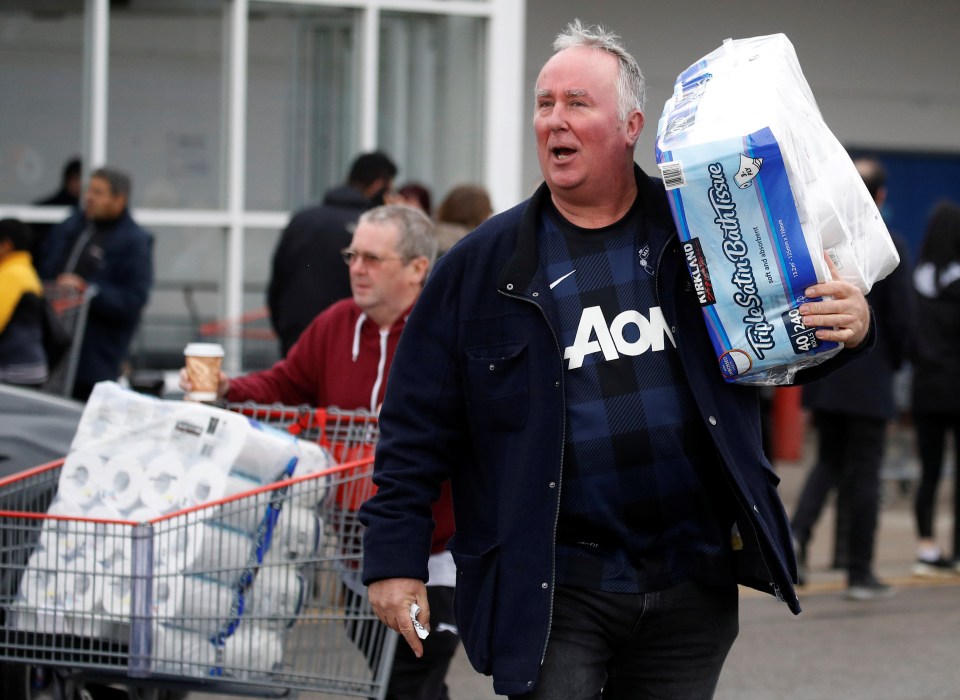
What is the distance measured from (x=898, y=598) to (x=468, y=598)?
569 cm

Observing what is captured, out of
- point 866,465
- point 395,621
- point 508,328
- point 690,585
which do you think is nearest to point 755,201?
point 508,328

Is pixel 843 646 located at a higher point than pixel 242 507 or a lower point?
lower

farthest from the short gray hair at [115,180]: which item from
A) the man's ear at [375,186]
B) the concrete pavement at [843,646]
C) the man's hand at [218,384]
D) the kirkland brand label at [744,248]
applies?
the kirkland brand label at [744,248]

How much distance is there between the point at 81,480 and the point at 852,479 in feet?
17.3

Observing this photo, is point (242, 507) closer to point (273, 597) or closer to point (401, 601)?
point (273, 597)

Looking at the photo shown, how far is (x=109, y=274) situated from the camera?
9.11 m

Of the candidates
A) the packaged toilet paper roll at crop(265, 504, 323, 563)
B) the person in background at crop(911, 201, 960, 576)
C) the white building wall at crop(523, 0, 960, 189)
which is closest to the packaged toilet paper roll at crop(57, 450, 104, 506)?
the packaged toilet paper roll at crop(265, 504, 323, 563)

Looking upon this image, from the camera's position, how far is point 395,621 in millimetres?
3309

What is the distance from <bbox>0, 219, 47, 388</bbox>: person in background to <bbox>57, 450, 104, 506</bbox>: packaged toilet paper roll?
14.0ft

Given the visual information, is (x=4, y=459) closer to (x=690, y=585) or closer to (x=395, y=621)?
(x=395, y=621)

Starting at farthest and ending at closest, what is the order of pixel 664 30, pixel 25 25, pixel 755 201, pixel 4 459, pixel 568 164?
pixel 664 30 < pixel 25 25 < pixel 4 459 < pixel 568 164 < pixel 755 201

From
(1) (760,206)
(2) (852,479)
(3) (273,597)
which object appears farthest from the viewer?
(2) (852,479)

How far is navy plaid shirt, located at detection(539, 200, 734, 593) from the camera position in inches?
127

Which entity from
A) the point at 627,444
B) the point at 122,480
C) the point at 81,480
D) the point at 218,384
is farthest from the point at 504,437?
the point at 218,384
